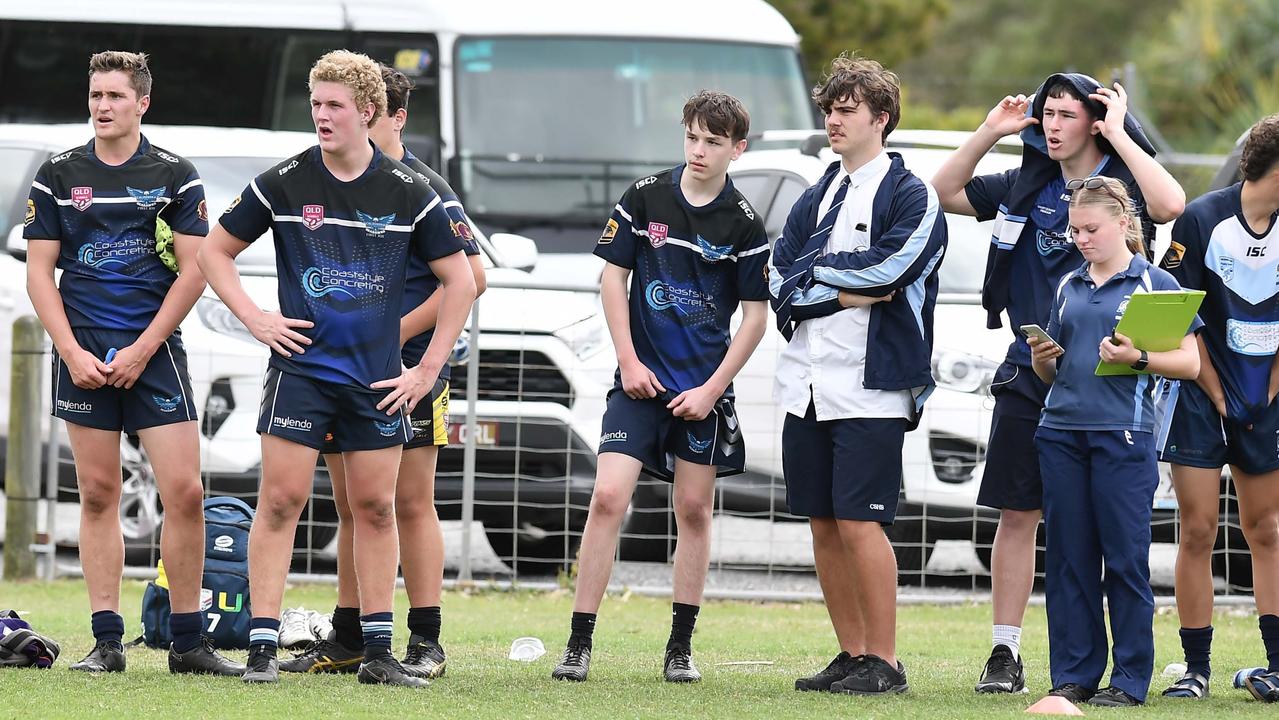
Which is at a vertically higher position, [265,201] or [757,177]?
[757,177]

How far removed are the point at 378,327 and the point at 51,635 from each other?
233 centimetres

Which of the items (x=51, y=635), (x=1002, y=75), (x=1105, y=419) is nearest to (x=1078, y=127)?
(x=1105, y=419)

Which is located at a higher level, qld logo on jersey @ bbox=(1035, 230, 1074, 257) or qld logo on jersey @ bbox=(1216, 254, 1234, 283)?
qld logo on jersey @ bbox=(1035, 230, 1074, 257)

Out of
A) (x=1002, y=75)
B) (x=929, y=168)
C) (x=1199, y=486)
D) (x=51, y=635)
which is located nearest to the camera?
(x=1199, y=486)

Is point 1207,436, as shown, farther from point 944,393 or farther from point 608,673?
point 944,393

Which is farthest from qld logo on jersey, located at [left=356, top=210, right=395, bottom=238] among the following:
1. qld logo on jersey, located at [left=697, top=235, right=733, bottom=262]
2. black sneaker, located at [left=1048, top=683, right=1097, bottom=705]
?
black sneaker, located at [left=1048, top=683, right=1097, bottom=705]

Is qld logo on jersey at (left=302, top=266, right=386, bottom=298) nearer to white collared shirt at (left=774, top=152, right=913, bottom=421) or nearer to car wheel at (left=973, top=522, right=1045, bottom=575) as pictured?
white collared shirt at (left=774, top=152, right=913, bottom=421)

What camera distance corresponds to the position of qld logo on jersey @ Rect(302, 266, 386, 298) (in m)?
6.09

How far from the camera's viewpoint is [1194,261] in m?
6.38

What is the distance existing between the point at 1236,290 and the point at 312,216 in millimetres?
3116

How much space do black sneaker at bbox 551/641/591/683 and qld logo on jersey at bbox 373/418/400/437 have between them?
3.33 ft

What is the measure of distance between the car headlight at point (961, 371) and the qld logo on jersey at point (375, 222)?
359 centimetres

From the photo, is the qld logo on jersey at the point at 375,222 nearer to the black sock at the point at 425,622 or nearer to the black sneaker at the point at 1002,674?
the black sock at the point at 425,622

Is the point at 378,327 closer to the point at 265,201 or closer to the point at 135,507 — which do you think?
the point at 265,201
